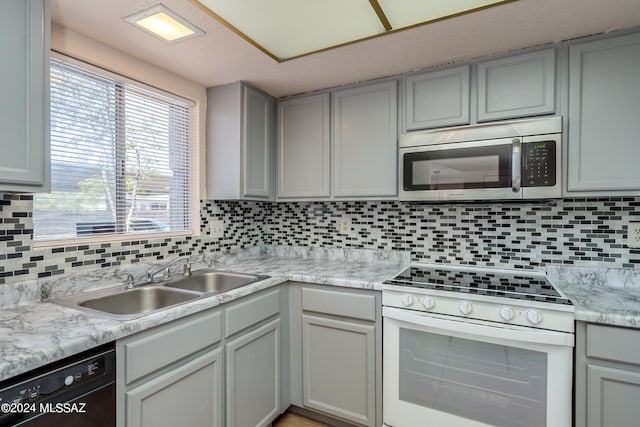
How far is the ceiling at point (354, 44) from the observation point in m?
1.43

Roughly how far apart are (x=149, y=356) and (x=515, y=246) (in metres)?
2.06

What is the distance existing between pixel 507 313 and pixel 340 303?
846 millimetres

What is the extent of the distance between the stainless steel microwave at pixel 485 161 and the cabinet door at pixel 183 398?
144cm

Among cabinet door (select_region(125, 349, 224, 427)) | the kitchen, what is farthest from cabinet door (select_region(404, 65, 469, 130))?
cabinet door (select_region(125, 349, 224, 427))

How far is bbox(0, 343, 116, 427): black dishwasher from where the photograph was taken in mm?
888

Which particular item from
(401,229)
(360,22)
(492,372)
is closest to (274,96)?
(360,22)

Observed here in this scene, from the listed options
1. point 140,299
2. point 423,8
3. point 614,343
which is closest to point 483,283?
point 614,343

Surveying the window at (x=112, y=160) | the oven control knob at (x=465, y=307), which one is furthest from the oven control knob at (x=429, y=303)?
the window at (x=112, y=160)

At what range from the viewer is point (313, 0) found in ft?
4.60

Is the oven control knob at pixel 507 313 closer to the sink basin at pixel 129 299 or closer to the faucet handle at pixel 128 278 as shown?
the sink basin at pixel 129 299

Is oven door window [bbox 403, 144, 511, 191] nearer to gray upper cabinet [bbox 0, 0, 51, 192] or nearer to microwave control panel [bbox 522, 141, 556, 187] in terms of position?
microwave control panel [bbox 522, 141, 556, 187]

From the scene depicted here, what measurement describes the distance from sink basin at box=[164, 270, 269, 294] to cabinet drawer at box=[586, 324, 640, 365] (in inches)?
62.5

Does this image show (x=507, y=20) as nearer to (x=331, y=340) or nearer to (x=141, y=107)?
(x=331, y=340)

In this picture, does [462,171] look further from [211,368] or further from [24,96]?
[24,96]
